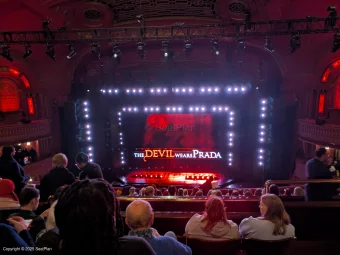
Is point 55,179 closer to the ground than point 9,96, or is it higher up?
closer to the ground

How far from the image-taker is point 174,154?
46.3ft

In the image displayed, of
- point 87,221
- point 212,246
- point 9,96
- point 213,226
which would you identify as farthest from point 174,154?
point 87,221

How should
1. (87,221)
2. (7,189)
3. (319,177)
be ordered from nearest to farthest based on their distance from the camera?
(87,221)
(7,189)
(319,177)

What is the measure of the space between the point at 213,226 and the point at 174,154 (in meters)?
10.9

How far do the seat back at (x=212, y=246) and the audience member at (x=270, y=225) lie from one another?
8.0 inches

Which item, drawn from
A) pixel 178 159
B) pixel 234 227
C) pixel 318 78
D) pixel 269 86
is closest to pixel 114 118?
pixel 178 159

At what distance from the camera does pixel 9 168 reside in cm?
532

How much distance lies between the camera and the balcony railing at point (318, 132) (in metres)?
11.4

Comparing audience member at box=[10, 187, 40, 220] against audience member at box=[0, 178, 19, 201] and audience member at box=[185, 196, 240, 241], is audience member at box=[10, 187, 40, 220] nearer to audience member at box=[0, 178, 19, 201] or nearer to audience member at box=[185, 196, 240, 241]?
audience member at box=[0, 178, 19, 201]

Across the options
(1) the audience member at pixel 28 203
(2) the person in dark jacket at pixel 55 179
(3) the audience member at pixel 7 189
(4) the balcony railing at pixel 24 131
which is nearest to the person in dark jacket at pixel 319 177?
(2) the person in dark jacket at pixel 55 179

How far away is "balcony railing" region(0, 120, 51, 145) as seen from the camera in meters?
12.8

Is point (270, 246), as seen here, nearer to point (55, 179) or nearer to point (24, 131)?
point (55, 179)

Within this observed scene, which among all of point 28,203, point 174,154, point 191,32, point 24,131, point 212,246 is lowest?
point 174,154

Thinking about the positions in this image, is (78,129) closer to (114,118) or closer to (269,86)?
(114,118)
